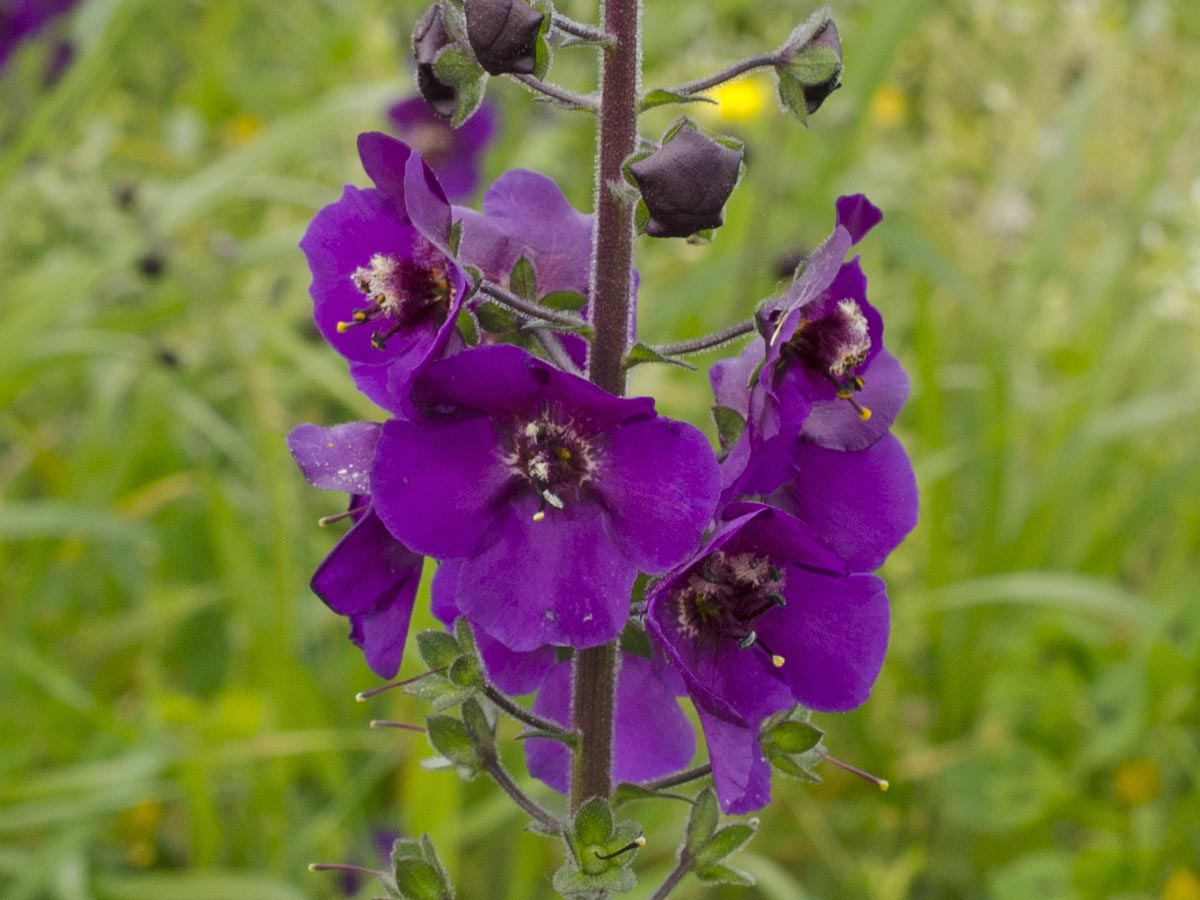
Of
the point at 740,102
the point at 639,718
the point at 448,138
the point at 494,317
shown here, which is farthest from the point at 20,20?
the point at 639,718

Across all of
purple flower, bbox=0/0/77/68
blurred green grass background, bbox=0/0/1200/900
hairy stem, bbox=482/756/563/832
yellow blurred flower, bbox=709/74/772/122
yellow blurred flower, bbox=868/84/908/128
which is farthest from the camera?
yellow blurred flower, bbox=868/84/908/128

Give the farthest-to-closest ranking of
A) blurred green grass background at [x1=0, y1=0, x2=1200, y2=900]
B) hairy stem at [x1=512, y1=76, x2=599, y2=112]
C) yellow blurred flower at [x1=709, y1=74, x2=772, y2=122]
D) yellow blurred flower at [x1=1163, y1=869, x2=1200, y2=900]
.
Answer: yellow blurred flower at [x1=709, y1=74, x2=772, y2=122], blurred green grass background at [x1=0, y1=0, x2=1200, y2=900], yellow blurred flower at [x1=1163, y1=869, x2=1200, y2=900], hairy stem at [x1=512, y1=76, x2=599, y2=112]

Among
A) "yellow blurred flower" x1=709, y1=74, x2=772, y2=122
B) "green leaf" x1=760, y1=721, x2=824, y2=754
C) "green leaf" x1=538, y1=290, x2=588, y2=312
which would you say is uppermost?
"yellow blurred flower" x1=709, y1=74, x2=772, y2=122

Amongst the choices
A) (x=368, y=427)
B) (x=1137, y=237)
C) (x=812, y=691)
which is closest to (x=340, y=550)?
(x=368, y=427)

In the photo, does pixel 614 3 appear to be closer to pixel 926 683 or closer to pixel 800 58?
pixel 800 58

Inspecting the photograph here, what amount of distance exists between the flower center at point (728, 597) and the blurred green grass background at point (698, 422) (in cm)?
128

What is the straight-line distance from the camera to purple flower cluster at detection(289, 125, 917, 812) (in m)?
1.09

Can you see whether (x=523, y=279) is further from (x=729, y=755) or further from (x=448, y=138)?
(x=448, y=138)

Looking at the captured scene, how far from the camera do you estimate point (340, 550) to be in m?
1.18

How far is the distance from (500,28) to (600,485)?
0.38m

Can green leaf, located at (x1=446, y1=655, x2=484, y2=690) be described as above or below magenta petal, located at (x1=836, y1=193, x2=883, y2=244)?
below

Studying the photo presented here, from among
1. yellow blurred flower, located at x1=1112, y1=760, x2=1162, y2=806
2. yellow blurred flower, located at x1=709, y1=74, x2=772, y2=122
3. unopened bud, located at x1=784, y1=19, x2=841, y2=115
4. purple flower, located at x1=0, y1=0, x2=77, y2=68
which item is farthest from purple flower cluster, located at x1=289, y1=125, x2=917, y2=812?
purple flower, located at x1=0, y1=0, x2=77, y2=68

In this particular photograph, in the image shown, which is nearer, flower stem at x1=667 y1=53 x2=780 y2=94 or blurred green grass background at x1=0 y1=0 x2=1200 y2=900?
flower stem at x1=667 y1=53 x2=780 y2=94

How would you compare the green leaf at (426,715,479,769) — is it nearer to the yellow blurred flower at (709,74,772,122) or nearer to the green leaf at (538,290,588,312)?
the green leaf at (538,290,588,312)
